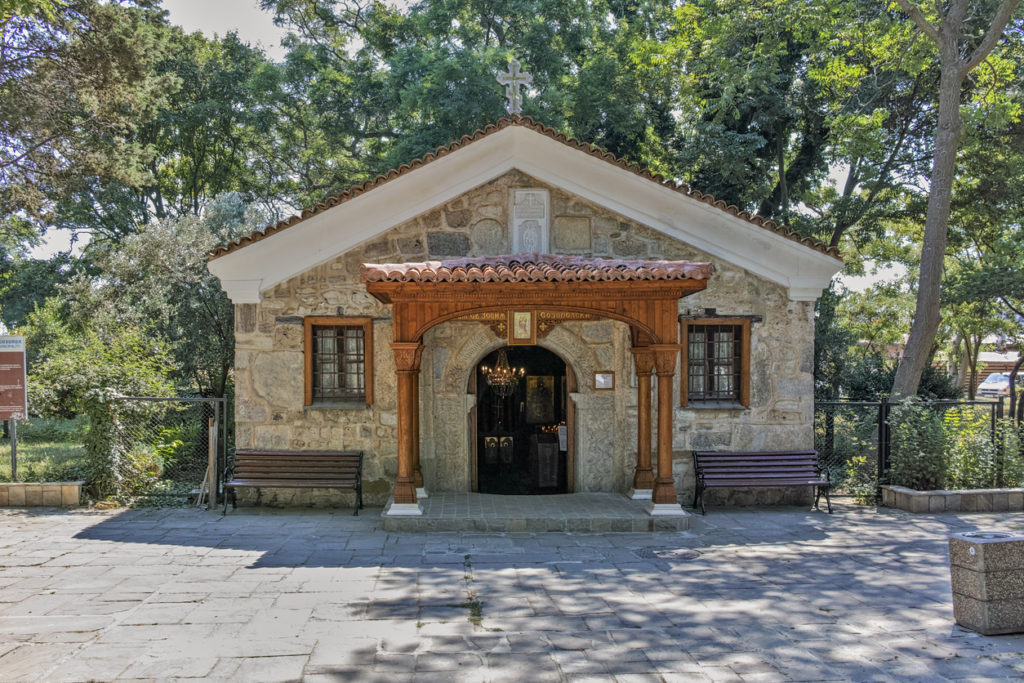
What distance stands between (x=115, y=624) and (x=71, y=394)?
5552 mm

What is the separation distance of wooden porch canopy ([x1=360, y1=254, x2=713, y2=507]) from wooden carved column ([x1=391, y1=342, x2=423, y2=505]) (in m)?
0.01

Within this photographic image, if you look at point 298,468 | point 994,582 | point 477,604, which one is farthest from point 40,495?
point 994,582

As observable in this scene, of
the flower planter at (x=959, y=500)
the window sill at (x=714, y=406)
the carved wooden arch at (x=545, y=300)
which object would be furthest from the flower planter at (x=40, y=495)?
the flower planter at (x=959, y=500)

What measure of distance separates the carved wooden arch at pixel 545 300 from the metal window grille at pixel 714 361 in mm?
1648

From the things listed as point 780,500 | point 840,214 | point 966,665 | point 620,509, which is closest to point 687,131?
point 840,214

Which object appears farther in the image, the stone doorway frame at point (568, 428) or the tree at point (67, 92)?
the tree at point (67, 92)

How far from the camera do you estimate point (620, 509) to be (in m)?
8.36

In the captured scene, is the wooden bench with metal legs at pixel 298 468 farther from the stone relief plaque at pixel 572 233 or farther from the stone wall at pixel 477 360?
the stone relief plaque at pixel 572 233

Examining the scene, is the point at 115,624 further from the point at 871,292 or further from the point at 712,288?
the point at 871,292

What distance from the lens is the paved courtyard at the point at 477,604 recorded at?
14.6 feet

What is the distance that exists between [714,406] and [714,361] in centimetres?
60

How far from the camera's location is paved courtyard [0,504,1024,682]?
4.45 m

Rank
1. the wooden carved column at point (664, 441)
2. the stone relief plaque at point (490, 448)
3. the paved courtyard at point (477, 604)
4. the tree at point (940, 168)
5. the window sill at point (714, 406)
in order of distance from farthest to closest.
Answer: the stone relief plaque at point (490, 448) → the tree at point (940, 168) → the window sill at point (714, 406) → the wooden carved column at point (664, 441) → the paved courtyard at point (477, 604)

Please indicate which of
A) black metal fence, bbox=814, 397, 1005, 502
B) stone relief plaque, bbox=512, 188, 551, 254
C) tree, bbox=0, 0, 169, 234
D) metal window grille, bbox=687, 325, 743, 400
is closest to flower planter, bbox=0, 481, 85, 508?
stone relief plaque, bbox=512, 188, 551, 254
